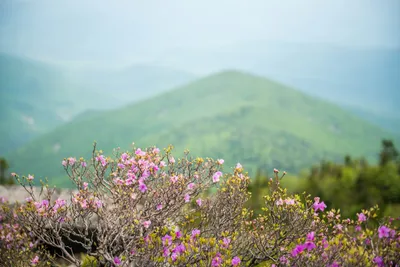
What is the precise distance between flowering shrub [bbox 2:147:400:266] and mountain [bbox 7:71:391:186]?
98642 millimetres

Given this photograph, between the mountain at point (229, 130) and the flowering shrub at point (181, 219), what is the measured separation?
324ft

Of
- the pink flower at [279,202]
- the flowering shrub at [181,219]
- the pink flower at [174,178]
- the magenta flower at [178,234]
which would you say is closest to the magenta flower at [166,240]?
the flowering shrub at [181,219]

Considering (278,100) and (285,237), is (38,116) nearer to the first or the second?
(278,100)

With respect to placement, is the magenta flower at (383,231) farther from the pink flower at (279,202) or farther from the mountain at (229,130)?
the mountain at (229,130)

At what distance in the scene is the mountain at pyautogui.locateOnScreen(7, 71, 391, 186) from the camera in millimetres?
123312

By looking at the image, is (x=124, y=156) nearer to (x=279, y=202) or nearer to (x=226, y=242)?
(x=226, y=242)

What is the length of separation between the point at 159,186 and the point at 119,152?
2.36 feet

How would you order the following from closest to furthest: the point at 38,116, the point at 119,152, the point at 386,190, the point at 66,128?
the point at 119,152 < the point at 386,190 < the point at 66,128 < the point at 38,116

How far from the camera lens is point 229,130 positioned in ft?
448

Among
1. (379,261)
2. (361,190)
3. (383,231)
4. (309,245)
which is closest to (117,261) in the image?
(309,245)

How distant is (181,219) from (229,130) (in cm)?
13196

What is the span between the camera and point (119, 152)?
4844 mm

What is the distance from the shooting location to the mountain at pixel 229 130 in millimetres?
123312

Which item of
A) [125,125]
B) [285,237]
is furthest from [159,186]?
[125,125]
